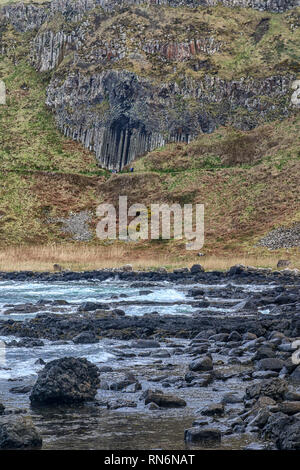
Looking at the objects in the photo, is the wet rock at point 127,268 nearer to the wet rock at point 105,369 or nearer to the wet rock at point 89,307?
the wet rock at point 89,307

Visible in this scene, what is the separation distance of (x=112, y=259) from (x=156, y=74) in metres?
49.9

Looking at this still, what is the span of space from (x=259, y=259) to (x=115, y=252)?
17409 millimetres

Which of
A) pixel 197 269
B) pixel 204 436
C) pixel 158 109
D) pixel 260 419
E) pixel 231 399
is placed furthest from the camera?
pixel 158 109

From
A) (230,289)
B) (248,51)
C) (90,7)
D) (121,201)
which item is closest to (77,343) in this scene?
(230,289)

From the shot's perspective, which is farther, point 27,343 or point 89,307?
point 89,307

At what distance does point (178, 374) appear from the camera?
51.3 ft

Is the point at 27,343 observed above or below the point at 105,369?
below

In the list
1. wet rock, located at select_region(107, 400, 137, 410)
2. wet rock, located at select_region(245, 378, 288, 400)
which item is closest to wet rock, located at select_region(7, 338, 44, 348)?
wet rock, located at select_region(107, 400, 137, 410)

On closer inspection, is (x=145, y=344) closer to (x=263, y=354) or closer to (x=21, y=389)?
(x=263, y=354)

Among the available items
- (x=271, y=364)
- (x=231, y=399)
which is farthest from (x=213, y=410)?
(x=271, y=364)

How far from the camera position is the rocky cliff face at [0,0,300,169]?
328ft

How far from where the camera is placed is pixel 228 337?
806 inches

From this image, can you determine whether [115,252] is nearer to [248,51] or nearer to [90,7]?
[248,51]

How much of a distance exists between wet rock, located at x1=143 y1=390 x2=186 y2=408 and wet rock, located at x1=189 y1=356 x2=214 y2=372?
2.96m
